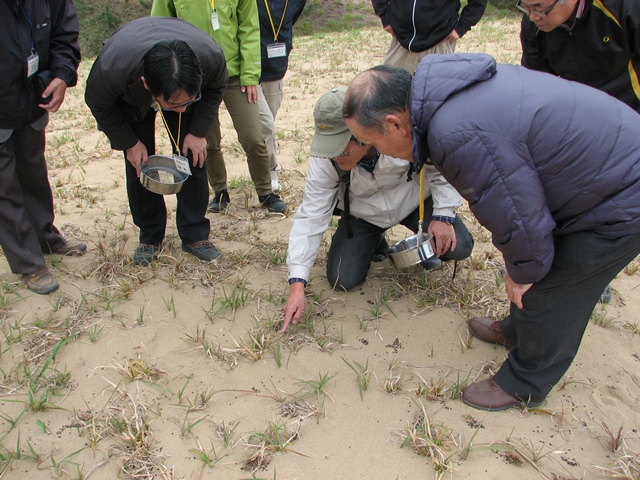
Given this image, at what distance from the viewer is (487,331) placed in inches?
109

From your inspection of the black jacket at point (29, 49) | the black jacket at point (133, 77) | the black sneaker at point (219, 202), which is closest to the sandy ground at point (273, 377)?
the black sneaker at point (219, 202)

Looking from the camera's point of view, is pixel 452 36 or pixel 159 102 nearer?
pixel 159 102

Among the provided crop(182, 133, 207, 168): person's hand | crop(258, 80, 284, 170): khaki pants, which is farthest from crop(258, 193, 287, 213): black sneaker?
crop(182, 133, 207, 168): person's hand

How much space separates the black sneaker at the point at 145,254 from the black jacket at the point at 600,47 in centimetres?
255

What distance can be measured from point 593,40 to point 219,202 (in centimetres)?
273

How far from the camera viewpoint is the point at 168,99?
8.70ft

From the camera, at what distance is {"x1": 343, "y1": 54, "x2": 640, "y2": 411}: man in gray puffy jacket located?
176 cm

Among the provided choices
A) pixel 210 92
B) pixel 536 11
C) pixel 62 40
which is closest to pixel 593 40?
pixel 536 11

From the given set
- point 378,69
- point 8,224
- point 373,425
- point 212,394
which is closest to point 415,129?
point 378,69

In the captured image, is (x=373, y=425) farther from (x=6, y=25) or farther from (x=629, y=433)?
(x=6, y=25)

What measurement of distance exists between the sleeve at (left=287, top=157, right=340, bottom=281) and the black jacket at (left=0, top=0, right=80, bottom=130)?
157 centimetres

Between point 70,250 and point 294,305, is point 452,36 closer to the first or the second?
point 294,305

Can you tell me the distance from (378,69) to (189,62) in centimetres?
104

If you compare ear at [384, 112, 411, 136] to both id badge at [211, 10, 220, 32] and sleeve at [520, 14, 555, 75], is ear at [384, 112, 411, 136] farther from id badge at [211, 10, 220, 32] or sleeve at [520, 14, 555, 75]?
id badge at [211, 10, 220, 32]
